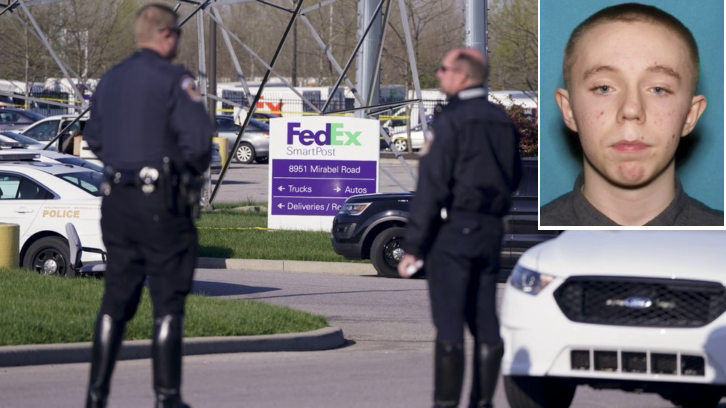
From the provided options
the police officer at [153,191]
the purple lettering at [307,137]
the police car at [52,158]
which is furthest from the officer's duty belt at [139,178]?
the purple lettering at [307,137]

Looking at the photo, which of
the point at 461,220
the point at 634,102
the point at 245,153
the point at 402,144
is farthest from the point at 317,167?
the point at 402,144

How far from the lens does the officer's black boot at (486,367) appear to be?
612cm

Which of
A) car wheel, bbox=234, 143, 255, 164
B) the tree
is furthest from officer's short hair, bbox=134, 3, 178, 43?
car wheel, bbox=234, 143, 255, 164

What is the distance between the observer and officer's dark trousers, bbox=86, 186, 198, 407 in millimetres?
5875

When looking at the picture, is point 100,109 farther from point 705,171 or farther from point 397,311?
point 397,311

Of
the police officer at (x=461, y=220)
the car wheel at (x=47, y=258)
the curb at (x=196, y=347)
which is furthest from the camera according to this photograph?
the car wheel at (x=47, y=258)

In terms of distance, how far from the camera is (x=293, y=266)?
59.6 feet

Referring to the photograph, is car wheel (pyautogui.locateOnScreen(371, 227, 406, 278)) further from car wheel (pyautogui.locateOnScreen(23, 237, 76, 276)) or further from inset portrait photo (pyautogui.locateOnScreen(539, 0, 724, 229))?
inset portrait photo (pyautogui.locateOnScreen(539, 0, 724, 229))

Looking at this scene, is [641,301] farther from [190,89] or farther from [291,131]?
[291,131]

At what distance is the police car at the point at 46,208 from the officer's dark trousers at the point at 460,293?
9.30 meters

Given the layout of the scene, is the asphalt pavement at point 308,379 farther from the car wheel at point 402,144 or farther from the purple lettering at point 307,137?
the car wheel at point 402,144

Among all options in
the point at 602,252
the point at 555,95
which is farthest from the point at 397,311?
the point at 602,252

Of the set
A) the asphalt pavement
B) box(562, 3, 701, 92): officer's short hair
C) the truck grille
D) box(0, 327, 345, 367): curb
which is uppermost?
box(562, 3, 701, 92): officer's short hair

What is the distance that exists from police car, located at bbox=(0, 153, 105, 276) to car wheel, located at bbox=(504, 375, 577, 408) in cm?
842
